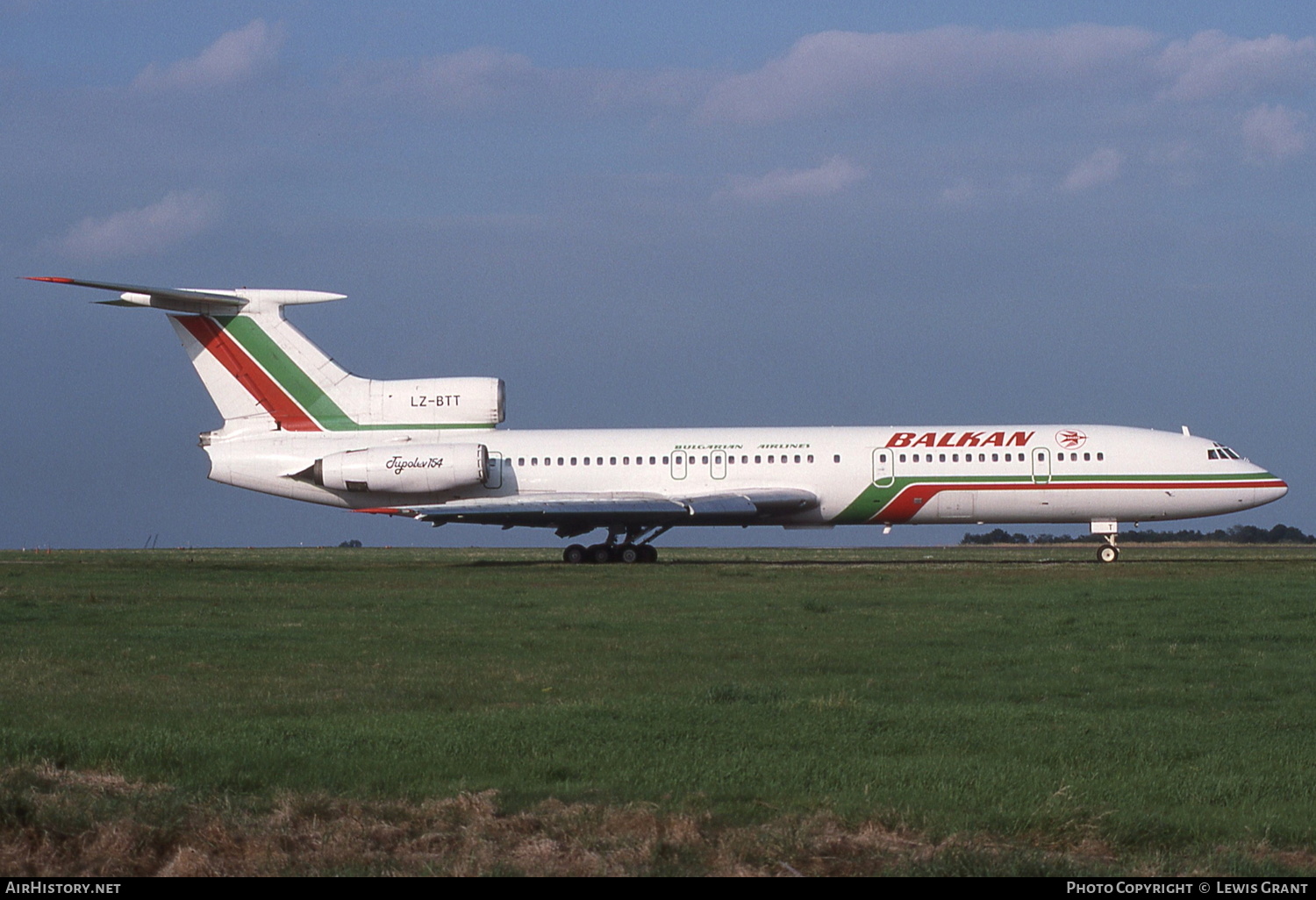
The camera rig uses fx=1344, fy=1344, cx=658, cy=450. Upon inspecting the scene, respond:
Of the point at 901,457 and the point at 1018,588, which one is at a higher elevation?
the point at 901,457

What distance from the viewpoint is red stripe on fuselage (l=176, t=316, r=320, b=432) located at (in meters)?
36.6

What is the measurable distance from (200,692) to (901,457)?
2513cm

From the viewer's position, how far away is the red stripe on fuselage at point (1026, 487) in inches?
1368

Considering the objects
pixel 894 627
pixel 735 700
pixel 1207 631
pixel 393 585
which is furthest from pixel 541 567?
pixel 735 700

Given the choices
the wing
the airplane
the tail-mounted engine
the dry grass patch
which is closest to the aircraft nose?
the airplane

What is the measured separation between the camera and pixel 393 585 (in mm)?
26453

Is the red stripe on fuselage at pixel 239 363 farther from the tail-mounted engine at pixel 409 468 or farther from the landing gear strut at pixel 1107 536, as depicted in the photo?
the landing gear strut at pixel 1107 536

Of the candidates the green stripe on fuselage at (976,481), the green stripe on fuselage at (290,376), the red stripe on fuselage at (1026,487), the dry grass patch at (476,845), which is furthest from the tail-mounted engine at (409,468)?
the dry grass patch at (476,845)

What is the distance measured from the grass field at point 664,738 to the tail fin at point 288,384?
16.5m

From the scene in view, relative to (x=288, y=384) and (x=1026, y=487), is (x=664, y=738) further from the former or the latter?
(x=288, y=384)

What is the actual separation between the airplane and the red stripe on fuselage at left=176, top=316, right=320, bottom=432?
0.05m

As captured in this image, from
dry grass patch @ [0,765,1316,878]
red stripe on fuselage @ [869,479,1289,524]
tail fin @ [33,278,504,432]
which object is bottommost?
dry grass patch @ [0,765,1316,878]

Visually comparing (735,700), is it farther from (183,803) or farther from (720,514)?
(720,514)

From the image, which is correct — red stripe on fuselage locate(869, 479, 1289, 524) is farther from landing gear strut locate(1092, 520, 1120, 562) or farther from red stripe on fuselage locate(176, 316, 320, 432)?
red stripe on fuselage locate(176, 316, 320, 432)
